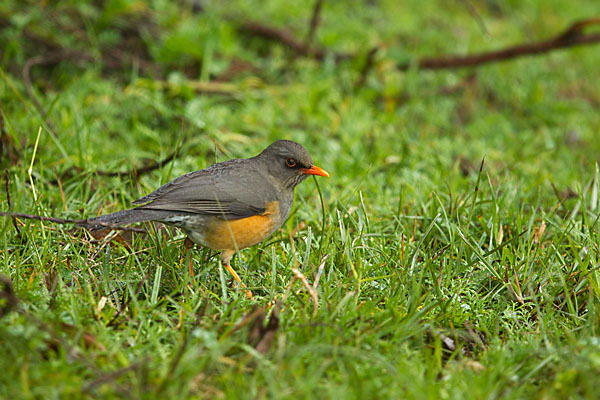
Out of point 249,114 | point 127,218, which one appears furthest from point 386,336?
point 249,114

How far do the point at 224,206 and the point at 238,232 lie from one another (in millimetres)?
217

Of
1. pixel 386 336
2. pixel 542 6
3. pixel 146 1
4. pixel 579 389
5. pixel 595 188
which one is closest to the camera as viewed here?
pixel 579 389

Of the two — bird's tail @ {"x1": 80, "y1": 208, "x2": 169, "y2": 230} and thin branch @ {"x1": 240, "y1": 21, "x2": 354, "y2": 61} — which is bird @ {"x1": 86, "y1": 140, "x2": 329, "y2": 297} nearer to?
bird's tail @ {"x1": 80, "y1": 208, "x2": 169, "y2": 230}

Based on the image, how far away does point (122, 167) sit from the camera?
17.6 ft

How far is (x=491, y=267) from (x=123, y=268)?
238 cm

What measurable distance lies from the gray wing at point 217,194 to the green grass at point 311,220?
32cm

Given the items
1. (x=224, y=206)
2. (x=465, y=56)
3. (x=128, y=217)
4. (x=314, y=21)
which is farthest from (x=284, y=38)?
(x=128, y=217)

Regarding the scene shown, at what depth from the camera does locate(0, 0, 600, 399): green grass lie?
2957 mm

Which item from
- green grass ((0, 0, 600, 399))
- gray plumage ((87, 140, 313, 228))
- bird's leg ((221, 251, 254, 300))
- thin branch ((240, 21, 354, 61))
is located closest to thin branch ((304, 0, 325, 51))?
thin branch ((240, 21, 354, 61))

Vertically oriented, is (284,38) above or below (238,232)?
above

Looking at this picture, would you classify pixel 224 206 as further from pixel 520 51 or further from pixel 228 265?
pixel 520 51

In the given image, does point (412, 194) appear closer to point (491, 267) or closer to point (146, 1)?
point (491, 267)

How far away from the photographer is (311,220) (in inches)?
185

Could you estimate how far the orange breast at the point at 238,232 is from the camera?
3967 mm
